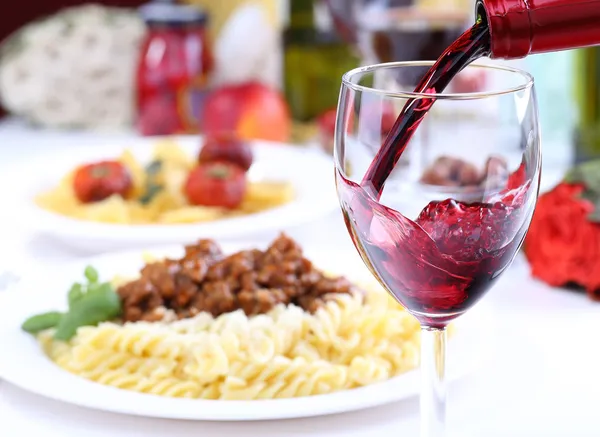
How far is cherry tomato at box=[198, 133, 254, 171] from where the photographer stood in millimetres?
2240

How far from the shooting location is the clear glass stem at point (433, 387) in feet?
3.12

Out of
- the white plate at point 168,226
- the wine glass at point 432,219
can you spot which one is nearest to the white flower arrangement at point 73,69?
the white plate at point 168,226

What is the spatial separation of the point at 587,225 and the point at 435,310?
2.38 feet

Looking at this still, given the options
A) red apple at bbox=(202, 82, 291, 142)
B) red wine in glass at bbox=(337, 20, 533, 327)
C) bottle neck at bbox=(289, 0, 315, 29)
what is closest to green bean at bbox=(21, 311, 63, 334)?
red wine in glass at bbox=(337, 20, 533, 327)

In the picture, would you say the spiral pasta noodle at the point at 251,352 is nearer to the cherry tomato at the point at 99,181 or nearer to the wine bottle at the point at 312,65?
the cherry tomato at the point at 99,181

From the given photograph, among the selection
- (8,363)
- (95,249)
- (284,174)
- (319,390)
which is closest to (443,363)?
(319,390)

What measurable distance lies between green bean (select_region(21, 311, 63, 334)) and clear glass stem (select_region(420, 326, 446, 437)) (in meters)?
0.60

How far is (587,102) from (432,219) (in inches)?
63.3

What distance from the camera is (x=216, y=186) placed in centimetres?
204

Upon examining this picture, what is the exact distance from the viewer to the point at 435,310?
0.95 metres

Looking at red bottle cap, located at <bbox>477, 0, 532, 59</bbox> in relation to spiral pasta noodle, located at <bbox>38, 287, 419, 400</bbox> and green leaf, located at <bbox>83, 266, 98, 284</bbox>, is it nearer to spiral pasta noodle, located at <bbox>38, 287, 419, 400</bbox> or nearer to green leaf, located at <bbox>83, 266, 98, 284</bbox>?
spiral pasta noodle, located at <bbox>38, 287, 419, 400</bbox>

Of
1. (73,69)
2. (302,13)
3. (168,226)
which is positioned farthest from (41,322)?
(302,13)

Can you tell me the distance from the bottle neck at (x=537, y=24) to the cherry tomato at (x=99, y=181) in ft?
4.37

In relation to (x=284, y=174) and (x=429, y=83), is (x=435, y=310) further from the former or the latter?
(x=284, y=174)
